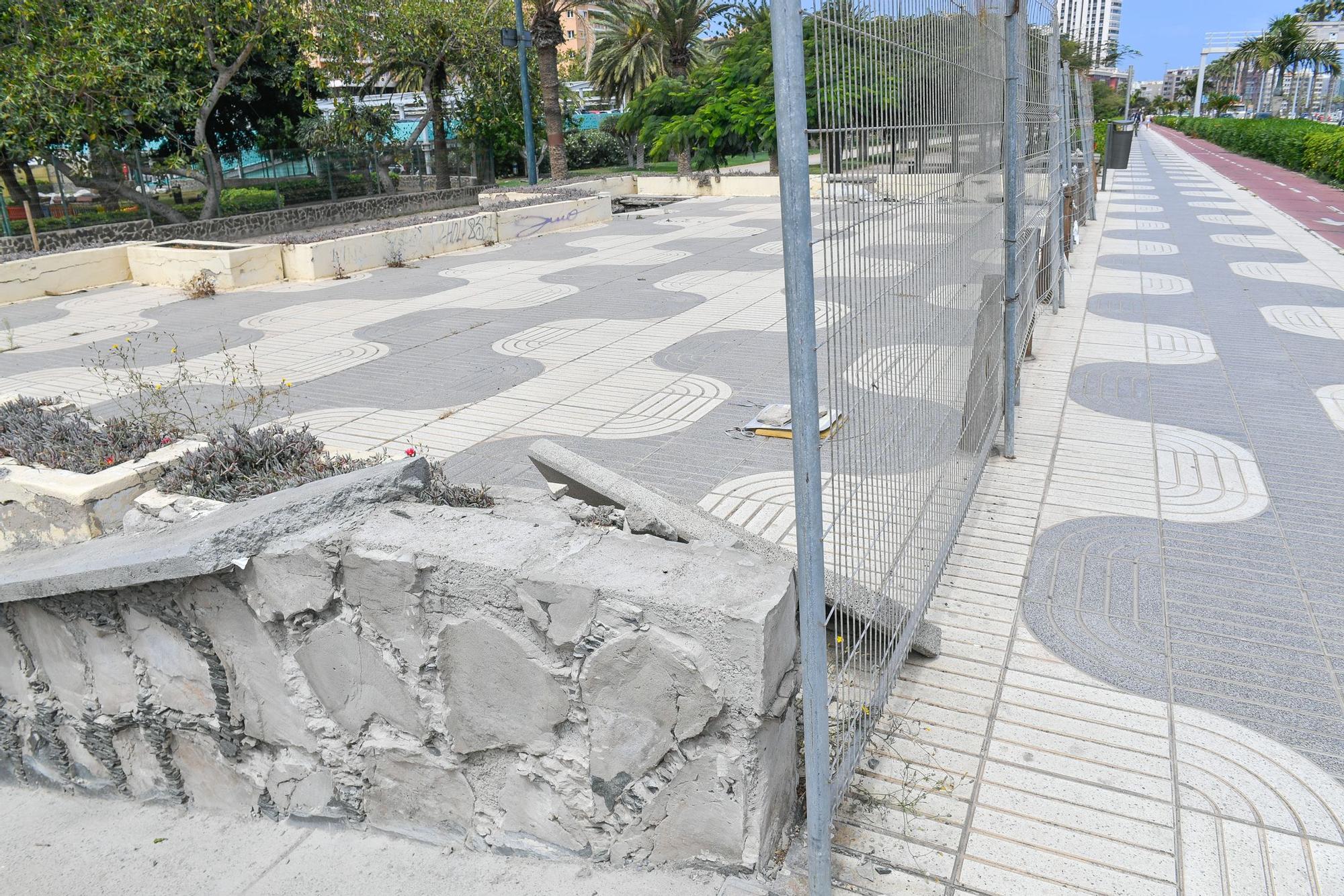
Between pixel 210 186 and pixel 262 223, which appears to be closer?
pixel 210 186

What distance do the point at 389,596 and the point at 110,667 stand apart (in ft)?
4.19

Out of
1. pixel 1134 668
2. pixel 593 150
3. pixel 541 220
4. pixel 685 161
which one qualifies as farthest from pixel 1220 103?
pixel 1134 668

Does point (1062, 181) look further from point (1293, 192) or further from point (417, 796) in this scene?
point (1293, 192)

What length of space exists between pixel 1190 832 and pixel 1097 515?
2364mm

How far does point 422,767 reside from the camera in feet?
9.46

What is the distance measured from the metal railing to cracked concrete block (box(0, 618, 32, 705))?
289 cm

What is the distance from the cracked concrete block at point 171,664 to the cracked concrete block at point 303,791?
12.0 inches

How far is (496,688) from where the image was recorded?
265 cm


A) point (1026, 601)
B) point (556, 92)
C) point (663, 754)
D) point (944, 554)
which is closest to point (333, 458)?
point (663, 754)

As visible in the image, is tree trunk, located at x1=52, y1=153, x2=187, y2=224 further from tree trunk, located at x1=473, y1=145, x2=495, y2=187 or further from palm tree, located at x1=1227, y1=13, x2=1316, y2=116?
palm tree, located at x1=1227, y1=13, x2=1316, y2=116

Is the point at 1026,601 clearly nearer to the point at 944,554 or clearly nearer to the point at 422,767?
the point at 944,554

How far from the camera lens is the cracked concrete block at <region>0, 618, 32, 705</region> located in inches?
136

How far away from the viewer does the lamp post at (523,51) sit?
2214cm

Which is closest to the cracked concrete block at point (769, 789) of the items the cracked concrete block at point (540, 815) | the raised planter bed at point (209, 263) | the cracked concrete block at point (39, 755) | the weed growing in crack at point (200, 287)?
the cracked concrete block at point (540, 815)
